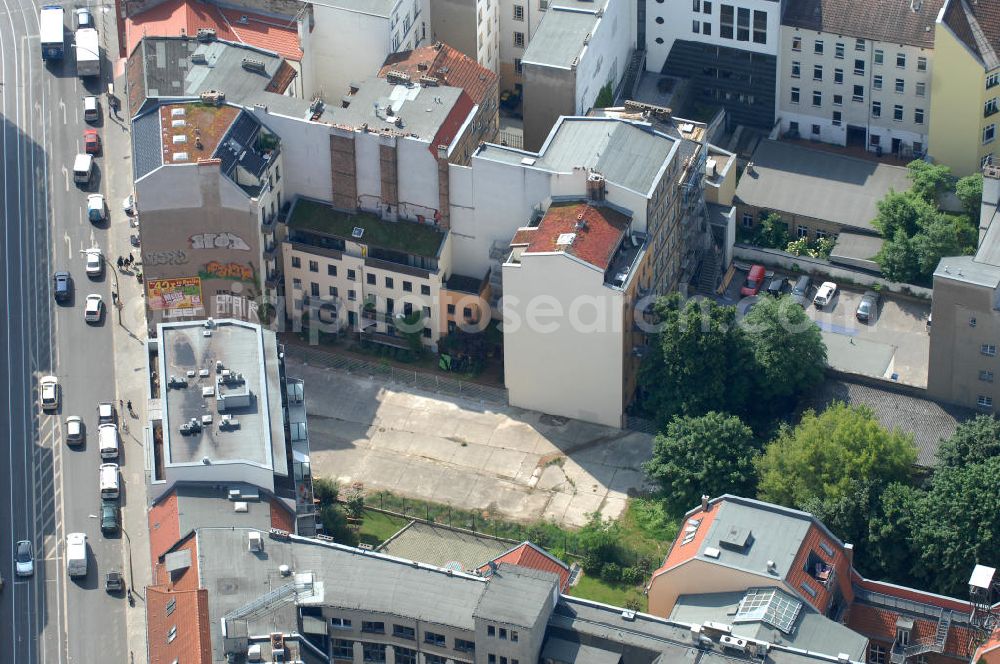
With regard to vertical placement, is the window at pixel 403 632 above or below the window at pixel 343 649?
above

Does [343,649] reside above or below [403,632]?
below

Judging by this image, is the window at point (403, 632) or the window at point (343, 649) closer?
the window at point (403, 632)

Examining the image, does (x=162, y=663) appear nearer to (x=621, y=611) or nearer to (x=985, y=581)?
(x=621, y=611)

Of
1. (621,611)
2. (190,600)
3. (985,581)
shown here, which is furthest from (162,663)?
(985,581)

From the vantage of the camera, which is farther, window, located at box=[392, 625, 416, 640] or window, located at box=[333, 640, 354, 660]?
window, located at box=[333, 640, 354, 660]

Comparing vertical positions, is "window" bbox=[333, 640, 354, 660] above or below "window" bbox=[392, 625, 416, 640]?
below
